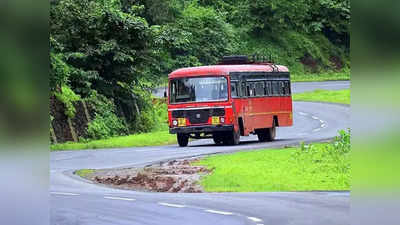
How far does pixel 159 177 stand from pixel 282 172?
8.68ft

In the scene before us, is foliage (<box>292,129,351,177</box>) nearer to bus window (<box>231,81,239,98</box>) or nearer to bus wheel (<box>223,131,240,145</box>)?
bus window (<box>231,81,239,98</box>)

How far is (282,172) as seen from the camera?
51.7 feet

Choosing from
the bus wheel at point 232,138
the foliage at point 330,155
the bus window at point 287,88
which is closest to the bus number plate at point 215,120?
the bus wheel at point 232,138

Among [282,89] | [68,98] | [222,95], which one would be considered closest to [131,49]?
[68,98]

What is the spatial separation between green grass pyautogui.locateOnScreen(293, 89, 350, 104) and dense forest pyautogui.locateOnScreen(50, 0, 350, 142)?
154 centimetres

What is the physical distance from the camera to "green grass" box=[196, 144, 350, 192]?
1483 cm

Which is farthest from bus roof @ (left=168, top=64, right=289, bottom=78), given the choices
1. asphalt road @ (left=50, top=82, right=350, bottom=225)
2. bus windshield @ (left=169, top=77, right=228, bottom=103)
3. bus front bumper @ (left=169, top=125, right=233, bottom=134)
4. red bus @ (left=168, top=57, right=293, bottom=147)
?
asphalt road @ (left=50, top=82, right=350, bottom=225)
